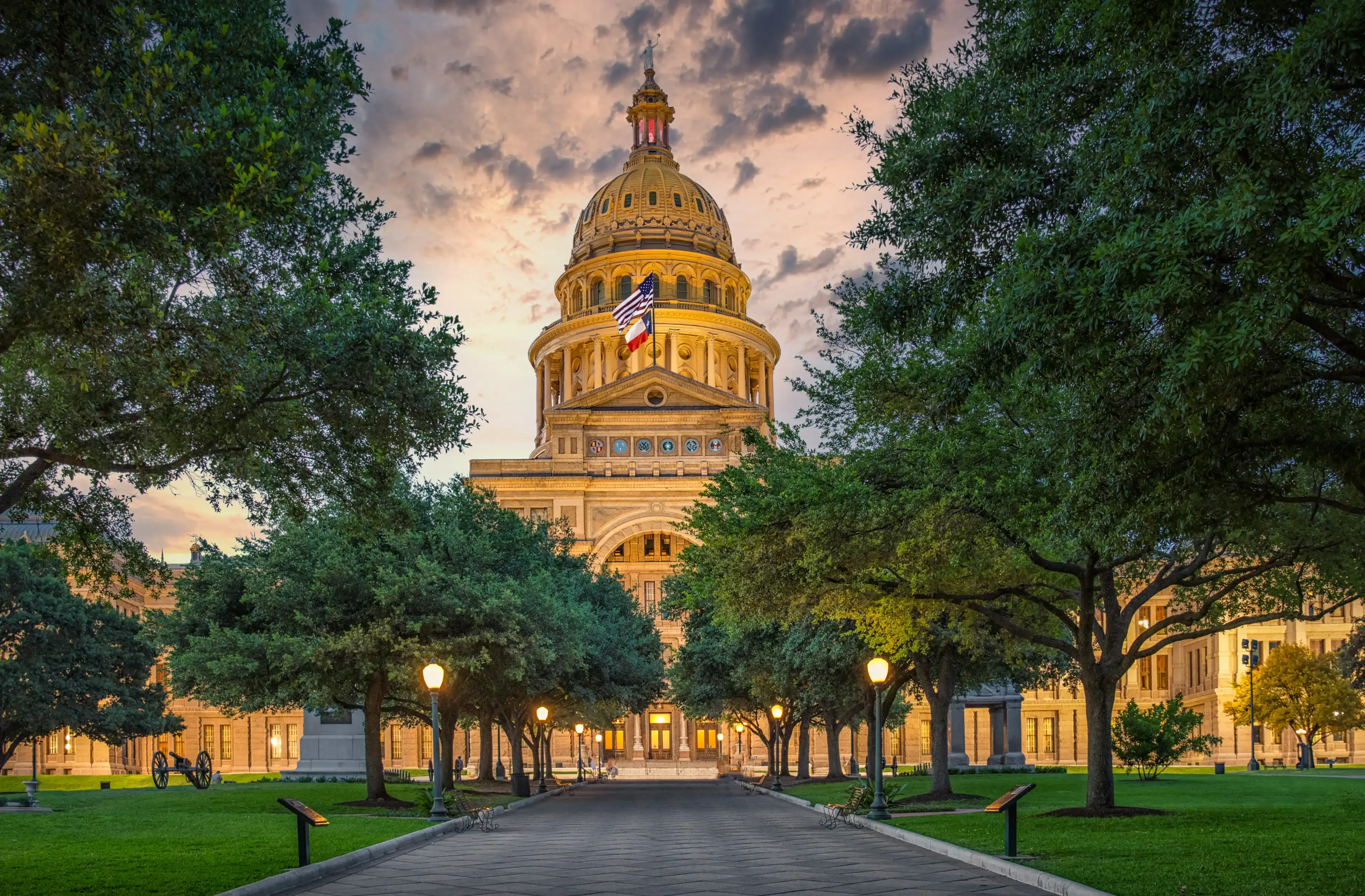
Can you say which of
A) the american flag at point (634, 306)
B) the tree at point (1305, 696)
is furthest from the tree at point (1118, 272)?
the american flag at point (634, 306)

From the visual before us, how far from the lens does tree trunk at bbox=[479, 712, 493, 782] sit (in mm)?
48469

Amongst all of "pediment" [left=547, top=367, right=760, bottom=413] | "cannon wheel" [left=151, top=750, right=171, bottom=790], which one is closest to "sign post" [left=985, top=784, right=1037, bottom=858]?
"cannon wheel" [left=151, top=750, right=171, bottom=790]

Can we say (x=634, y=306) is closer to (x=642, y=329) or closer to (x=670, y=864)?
(x=642, y=329)

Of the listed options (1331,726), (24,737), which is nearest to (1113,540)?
(24,737)

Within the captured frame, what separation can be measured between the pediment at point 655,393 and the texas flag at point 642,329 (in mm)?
2658

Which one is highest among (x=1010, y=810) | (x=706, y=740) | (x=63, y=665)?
(x=1010, y=810)

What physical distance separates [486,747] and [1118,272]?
4290 cm

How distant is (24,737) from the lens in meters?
57.9

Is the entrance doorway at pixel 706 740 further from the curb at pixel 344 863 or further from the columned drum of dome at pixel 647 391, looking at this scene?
the curb at pixel 344 863

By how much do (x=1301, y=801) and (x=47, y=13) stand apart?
30416 mm

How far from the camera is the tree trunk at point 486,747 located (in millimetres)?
48469

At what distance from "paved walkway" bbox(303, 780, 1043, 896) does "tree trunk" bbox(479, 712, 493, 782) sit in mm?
18787

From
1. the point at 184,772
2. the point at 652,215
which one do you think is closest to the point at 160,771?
A: the point at 184,772

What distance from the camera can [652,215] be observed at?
13825 centimetres
